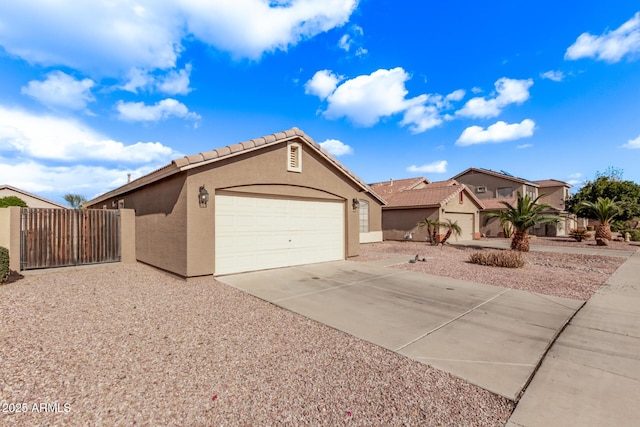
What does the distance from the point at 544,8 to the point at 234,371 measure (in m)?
14.7

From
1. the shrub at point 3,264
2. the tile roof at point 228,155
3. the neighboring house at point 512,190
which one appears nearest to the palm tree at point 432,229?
the tile roof at point 228,155

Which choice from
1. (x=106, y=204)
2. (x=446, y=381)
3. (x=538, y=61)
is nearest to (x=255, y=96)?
(x=106, y=204)

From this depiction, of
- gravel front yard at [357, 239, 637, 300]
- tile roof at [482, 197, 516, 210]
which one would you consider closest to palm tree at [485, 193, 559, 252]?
gravel front yard at [357, 239, 637, 300]

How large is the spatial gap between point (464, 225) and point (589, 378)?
71.0 feet

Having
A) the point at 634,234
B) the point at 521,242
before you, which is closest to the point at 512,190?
the point at 634,234

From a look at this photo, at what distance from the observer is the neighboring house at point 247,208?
7.85 m

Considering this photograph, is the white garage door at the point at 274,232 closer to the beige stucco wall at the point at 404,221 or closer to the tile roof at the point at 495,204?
the beige stucco wall at the point at 404,221

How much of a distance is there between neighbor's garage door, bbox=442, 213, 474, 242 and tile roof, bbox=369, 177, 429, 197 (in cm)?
516

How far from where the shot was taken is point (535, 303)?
20.1 feet

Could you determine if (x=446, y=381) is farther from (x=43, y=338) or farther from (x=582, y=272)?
(x=582, y=272)

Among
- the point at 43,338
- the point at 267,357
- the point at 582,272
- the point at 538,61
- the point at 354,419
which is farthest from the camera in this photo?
the point at 538,61

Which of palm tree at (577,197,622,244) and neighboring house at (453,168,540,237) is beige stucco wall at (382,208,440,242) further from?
Result: neighboring house at (453,168,540,237)

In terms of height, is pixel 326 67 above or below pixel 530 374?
above

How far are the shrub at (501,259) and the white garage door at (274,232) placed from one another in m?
5.52
